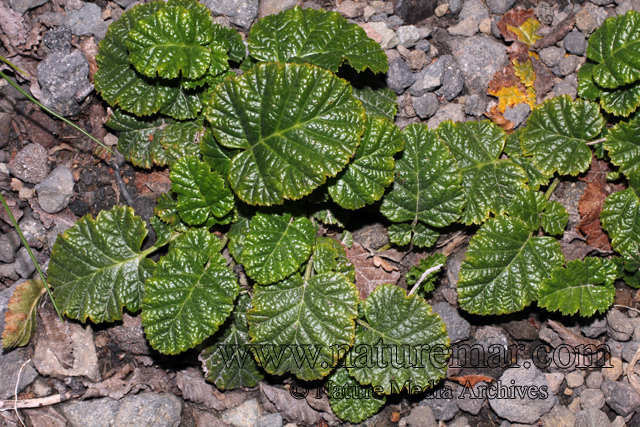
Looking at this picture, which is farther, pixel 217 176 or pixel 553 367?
pixel 553 367

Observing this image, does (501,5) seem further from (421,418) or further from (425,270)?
(421,418)

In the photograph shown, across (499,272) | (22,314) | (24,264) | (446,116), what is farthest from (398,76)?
(22,314)

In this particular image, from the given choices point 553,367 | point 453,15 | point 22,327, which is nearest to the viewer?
point 22,327

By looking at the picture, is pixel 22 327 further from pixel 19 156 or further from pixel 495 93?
pixel 495 93

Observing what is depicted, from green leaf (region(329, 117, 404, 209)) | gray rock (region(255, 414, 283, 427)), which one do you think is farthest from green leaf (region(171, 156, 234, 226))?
gray rock (region(255, 414, 283, 427))

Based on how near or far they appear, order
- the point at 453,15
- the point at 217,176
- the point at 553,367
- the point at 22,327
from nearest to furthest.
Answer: the point at 217,176 < the point at 22,327 < the point at 553,367 < the point at 453,15

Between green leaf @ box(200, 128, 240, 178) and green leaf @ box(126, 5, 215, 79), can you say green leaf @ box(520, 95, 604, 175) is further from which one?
green leaf @ box(126, 5, 215, 79)

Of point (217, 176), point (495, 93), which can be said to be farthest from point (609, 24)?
point (217, 176)
